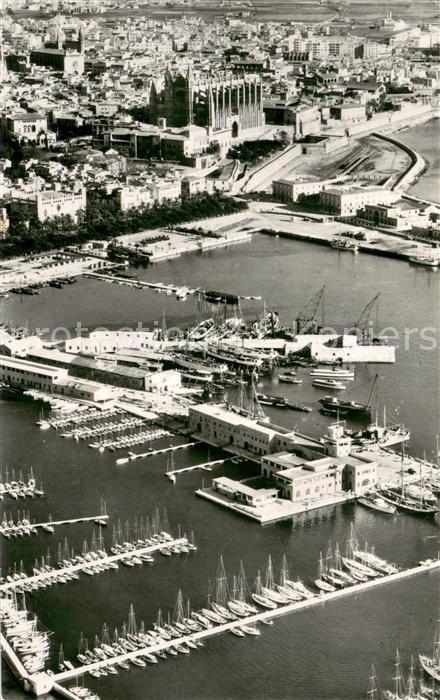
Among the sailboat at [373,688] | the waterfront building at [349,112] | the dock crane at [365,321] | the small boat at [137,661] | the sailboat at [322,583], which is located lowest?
the small boat at [137,661]

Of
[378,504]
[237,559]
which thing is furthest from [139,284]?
[237,559]

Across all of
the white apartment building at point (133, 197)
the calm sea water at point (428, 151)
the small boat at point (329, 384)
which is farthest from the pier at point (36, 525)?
the calm sea water at point (428, 151)

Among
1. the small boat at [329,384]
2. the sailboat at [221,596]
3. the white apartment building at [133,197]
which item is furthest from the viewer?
the white apartment building at [133,197]

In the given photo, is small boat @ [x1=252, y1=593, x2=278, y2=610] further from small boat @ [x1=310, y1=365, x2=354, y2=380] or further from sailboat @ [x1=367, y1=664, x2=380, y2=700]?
small boat @ [x1=310, y1=365, x2=354, y2=380]

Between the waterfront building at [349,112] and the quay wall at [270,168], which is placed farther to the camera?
the waterfront building at [349,112]

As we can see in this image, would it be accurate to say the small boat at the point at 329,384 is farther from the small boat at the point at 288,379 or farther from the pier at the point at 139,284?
the pier at the point at 139,284

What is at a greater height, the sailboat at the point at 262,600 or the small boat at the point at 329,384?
the small boat at the point at 329,384

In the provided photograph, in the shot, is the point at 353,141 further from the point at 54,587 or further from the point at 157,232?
the point at 54,587

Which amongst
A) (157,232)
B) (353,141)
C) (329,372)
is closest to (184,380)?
(329,372)
